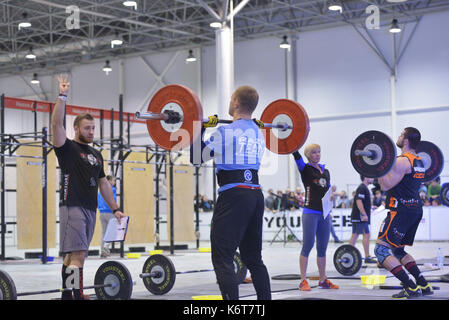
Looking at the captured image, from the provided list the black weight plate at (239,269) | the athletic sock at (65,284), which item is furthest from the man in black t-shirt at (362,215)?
the athletic sock at (65,284)

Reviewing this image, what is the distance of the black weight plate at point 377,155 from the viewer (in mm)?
5629

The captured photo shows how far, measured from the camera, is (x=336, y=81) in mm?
19266

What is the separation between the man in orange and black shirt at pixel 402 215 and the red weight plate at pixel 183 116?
6.62 feet

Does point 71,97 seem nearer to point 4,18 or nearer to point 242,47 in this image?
point 4,18

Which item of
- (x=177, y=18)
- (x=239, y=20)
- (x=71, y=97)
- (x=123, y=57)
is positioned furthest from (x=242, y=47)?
(x=71, y=97)

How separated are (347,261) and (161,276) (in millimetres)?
2694

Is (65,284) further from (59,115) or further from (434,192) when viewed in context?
(434,192)

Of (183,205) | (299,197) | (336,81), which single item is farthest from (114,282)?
(336,81)

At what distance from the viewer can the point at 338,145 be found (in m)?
19.3

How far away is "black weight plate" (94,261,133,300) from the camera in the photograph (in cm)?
541

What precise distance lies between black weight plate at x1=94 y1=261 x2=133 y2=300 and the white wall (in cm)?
1141

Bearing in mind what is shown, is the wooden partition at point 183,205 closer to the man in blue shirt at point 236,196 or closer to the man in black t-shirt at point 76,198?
the man in black t-shirt at point 76,198
